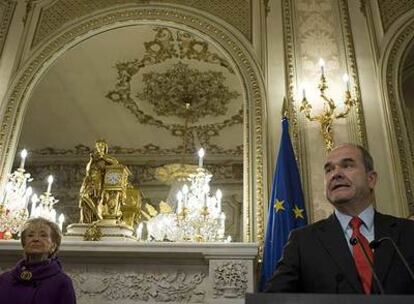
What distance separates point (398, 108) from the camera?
142 inches

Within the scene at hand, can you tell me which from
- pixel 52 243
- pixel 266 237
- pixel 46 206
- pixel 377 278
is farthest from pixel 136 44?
pixel 377 278

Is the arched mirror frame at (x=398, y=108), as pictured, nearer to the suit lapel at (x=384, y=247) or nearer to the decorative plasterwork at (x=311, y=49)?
the decorative plasterwork at (x=311, y=49)

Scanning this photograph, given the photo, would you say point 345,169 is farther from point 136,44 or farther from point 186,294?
point 136,44

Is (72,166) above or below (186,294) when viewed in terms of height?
above

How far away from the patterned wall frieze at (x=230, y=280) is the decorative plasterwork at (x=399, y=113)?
4.44 ft

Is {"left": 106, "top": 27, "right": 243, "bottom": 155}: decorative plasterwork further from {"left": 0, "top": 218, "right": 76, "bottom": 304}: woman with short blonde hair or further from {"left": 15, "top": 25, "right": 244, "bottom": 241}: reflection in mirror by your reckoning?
{"left": 0, "top": 218, "right": 76, "bottom": 304}: woman with short blonde hair

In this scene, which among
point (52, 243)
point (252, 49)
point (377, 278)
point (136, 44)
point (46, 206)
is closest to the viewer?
point (377, 278)

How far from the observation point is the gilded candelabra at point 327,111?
3.42m

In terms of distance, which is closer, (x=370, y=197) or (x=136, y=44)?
(x=370, y=197)

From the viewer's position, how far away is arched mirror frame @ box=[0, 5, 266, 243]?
337 centimetres

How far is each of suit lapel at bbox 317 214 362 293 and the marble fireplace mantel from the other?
1453 mm

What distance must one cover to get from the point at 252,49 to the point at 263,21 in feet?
1.22

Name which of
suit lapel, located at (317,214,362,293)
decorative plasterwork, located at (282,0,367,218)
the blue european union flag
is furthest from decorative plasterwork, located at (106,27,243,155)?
suit lapel, located at (317,214,362,293)

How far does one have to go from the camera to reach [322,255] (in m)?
1.32
